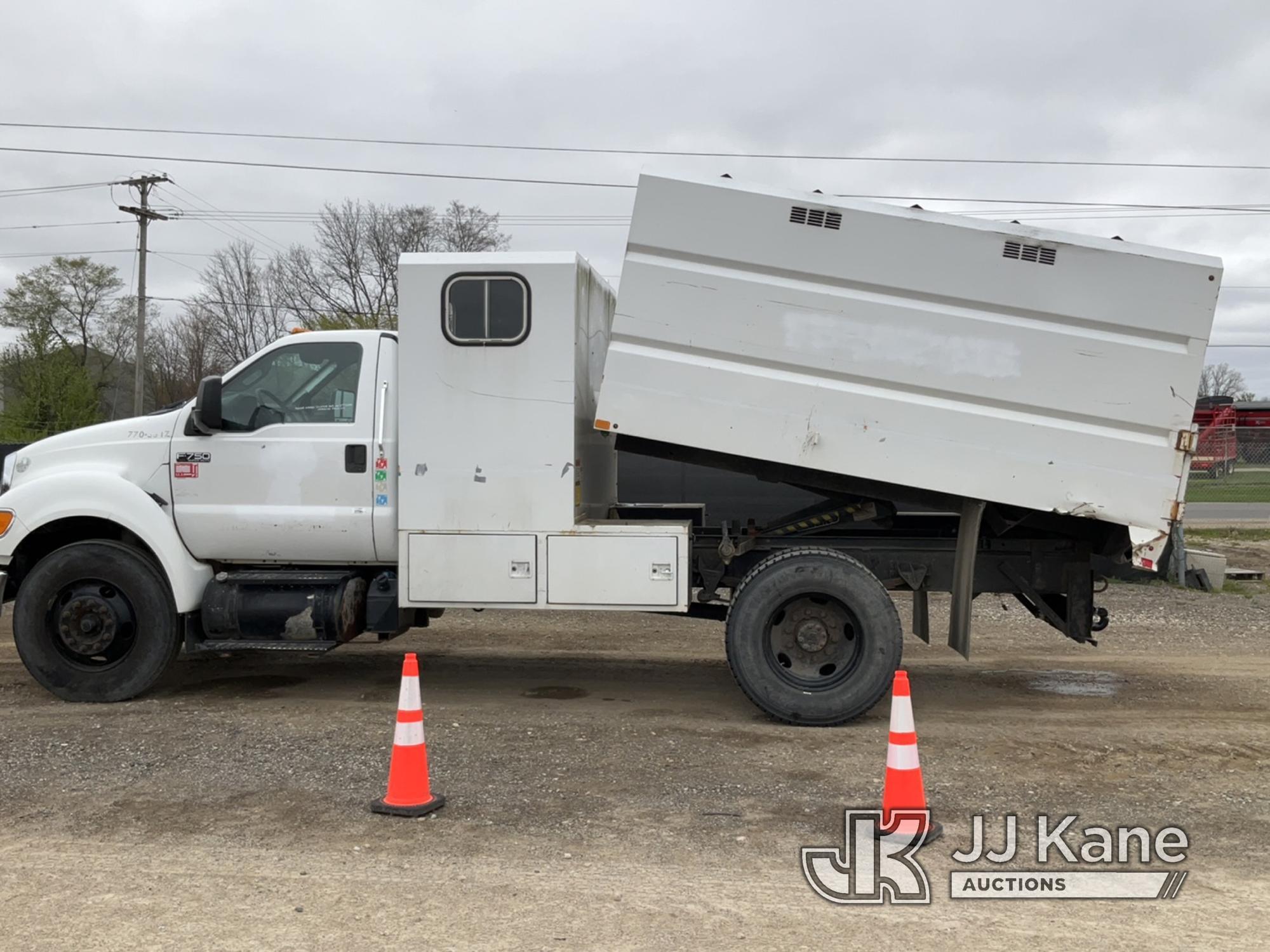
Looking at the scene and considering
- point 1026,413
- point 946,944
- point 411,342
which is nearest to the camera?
point 946,944

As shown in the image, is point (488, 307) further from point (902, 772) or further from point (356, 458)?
point (902, 772)

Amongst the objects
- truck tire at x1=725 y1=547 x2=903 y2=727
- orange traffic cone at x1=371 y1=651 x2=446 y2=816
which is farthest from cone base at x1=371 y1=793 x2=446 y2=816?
truck tire at x1=725 y1=547 x2=903 y2=727

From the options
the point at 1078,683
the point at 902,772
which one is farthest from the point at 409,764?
the point at 1078,683

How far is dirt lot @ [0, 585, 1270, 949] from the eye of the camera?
3.90 m

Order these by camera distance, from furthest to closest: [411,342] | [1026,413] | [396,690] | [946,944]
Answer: [396,690]
[411,342]
[1026,413]
[946,944]

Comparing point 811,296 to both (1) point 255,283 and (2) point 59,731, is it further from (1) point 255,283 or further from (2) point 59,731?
(1) point 255,283

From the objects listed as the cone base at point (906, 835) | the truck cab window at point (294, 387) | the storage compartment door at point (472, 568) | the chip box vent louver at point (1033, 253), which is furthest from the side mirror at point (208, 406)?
the chip box vent louver at point (1033, 253)

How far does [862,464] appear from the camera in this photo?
6449mm

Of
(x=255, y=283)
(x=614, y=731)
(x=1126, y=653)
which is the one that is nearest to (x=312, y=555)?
(x=614, y=731)

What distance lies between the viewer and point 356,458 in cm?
695

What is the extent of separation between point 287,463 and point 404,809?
2883 mm

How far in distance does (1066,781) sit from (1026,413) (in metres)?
2.12

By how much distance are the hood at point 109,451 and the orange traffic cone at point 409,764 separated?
3.15 meters

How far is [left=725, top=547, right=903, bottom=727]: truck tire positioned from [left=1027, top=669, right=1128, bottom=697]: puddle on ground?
6.68 feet
